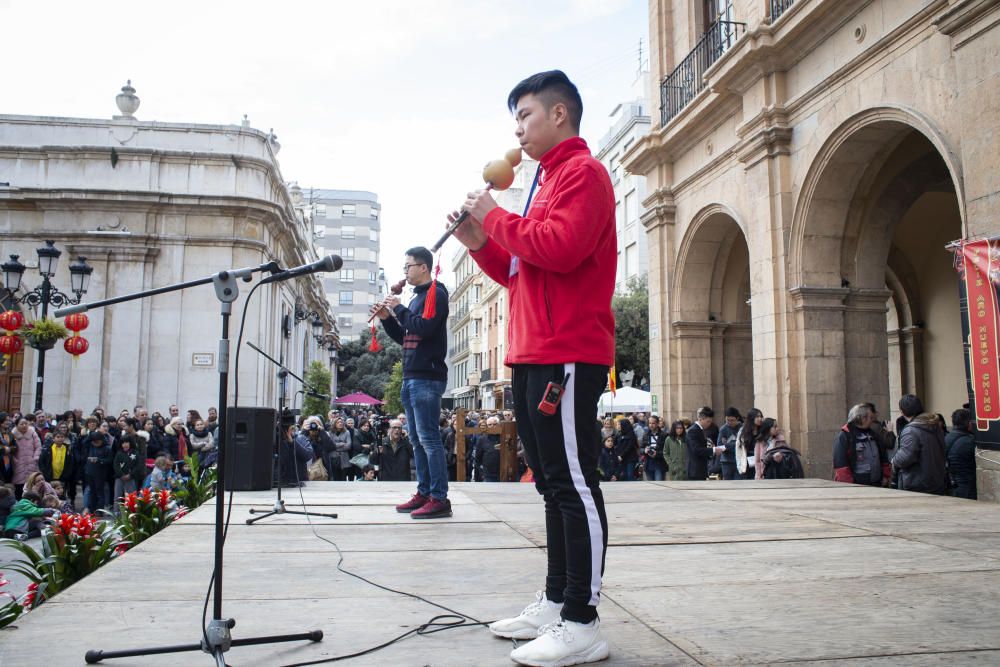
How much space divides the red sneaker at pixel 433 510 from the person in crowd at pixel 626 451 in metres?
8.14

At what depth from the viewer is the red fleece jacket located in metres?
2.56

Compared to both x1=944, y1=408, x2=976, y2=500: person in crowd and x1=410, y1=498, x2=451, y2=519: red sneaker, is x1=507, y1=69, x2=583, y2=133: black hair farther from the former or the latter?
x1=944, y1=408, x2=976, y2=500: person in crowd

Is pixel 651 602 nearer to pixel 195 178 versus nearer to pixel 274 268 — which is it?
pixel 274 268

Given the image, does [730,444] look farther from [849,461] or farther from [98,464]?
[98,464]

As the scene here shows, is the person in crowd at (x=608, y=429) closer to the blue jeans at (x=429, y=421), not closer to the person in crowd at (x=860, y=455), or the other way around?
the person in crowd at (x=860, y=455)

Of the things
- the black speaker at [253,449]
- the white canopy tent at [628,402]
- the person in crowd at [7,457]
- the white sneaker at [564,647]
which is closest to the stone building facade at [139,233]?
the white canopy tent at [628,402]

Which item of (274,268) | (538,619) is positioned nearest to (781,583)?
(538,619)

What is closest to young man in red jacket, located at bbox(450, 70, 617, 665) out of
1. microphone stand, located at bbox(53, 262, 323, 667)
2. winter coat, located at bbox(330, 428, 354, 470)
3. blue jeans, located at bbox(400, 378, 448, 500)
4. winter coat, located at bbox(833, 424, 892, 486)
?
microphone stand, located at bbox(53, 262, 323, 667)

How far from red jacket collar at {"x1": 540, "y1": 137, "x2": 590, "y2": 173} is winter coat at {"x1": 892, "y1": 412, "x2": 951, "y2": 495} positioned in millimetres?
6331

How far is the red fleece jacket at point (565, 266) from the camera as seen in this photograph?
256 centimetres

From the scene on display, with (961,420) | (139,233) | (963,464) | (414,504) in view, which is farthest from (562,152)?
(139,233)

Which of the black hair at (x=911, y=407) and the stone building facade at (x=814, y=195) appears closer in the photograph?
the black hair at (x=911, y=407)

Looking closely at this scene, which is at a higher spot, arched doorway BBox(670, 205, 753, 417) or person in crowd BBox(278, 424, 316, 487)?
arched doorway BBox(670, 205, 753, 417)

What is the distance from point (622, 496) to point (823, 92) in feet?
22.5
